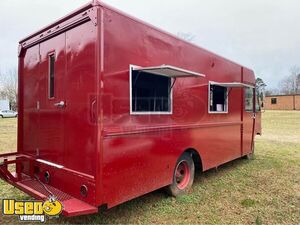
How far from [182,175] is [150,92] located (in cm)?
205

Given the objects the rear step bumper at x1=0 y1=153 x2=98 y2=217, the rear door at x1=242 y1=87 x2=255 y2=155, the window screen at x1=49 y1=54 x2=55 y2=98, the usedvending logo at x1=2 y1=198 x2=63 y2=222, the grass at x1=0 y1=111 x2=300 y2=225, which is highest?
the window screen at x1=49 y1=54 x2=55 y2=98

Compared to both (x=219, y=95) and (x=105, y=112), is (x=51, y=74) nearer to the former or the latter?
(x=105, y=112)

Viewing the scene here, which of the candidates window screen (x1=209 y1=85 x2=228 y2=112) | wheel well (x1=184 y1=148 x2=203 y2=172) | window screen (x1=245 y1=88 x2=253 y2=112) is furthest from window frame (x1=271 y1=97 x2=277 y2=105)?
wheel well (x1=184 y1=148 x2=203 y2=172)

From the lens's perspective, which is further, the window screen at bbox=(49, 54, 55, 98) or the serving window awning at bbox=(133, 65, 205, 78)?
the window screen at bbox=(49, 54, 55, 98)

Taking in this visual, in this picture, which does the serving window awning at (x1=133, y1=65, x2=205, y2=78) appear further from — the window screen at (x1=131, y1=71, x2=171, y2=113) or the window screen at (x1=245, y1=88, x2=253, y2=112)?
the window screen at (x1=245, y1=88, x2=253, y2=112)

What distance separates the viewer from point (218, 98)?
6.90 metres

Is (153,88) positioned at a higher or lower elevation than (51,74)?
lower

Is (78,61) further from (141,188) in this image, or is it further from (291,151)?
(291,151)

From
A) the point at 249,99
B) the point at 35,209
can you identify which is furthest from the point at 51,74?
the point at 249,99

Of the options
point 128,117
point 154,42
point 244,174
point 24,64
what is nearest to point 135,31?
point 154,42

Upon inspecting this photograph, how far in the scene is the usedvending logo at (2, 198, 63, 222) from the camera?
11.6ft

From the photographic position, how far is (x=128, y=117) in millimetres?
4086

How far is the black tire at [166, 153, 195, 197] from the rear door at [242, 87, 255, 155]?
3.06 meters

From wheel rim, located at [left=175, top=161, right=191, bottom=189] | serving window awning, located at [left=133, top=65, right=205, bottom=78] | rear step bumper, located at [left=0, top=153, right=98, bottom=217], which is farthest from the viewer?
wheel rim, located at [left=175, top=161, right=191, bottom=189]
